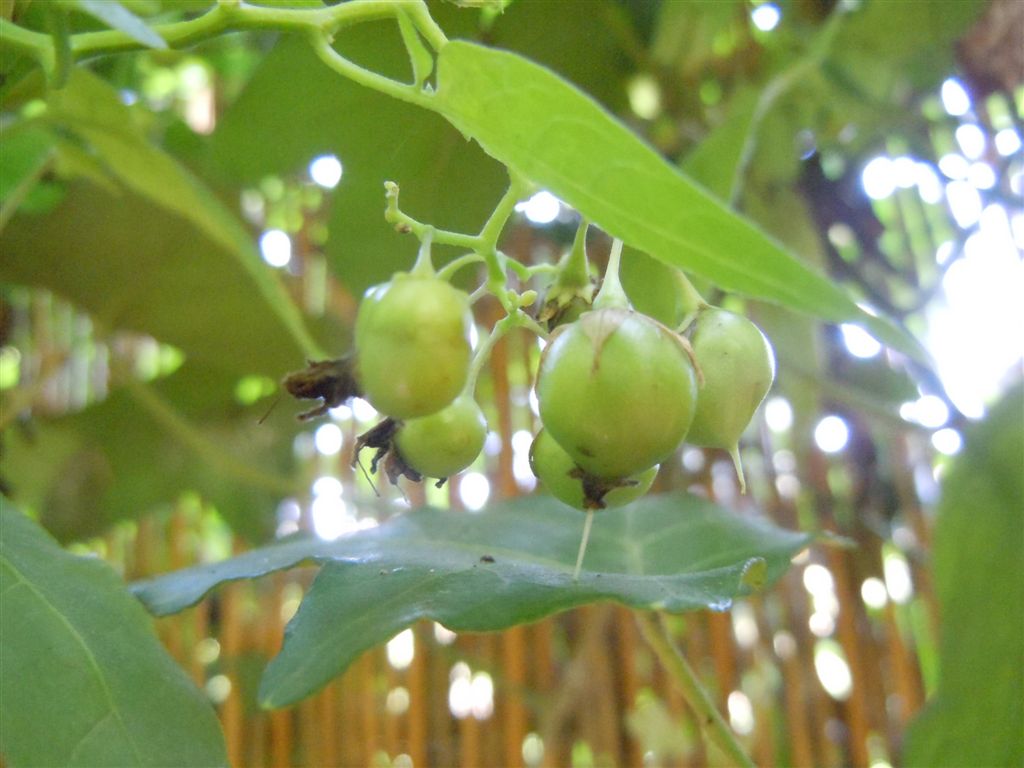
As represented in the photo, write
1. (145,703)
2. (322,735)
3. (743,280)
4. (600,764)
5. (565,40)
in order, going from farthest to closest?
(322,735) < (600,764) < (565,40) < (145,703) < (743,280)

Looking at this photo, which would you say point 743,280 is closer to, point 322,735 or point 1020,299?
point 1020,299

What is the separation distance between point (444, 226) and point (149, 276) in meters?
0.38

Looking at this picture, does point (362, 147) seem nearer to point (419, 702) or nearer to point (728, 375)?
point (728, 375)

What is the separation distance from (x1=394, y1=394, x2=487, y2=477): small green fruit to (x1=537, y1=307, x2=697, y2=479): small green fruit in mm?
61

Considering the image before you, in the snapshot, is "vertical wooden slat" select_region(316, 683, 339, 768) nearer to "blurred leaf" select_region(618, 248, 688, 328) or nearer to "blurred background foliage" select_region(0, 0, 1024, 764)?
"blurred background foliage" select_region(0, 0, 1024, 764)

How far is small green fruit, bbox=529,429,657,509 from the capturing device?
0.28m

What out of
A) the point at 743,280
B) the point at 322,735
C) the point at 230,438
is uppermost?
the point at 743,280

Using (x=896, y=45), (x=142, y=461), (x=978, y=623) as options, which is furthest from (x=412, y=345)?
(x=142, y=461)

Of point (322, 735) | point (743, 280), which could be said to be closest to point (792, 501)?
point (322, 735)

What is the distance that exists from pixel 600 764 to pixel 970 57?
2.01ft

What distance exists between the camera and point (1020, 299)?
0.53m

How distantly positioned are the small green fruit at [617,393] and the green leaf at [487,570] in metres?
0.07

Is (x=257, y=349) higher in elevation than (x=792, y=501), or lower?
higher

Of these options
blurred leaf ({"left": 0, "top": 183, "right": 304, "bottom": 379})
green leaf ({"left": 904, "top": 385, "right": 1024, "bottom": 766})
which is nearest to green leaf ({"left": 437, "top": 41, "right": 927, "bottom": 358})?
green leaf ({"left": 904, "top": 385, "right": 1024, "bottom": 766})
